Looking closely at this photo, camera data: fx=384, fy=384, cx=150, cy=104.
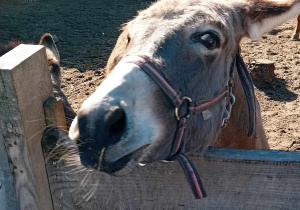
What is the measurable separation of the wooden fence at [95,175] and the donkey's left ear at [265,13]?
101 centimetres

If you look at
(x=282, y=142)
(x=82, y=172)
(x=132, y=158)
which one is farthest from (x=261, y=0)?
(x=282, y=142)

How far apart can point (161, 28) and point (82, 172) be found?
A: 0.84 meters

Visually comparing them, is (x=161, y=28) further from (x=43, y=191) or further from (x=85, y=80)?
(x=85, y=80)

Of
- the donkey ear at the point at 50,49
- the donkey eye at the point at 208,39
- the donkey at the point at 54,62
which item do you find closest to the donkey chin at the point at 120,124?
the donkey eye at the point at 208,39

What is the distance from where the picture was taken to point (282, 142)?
15.8 feet

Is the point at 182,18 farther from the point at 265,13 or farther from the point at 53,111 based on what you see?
the point at 53,111

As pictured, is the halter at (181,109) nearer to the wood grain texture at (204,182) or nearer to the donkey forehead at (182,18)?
the wood grain texture at (204,182)

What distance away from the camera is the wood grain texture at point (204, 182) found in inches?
66.1

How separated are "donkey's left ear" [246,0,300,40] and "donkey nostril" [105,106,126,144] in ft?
3.94

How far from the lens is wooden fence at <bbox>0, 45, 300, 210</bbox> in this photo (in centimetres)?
162

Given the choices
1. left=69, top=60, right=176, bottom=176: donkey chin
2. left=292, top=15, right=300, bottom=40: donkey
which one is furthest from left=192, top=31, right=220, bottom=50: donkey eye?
left=292, top=15, right=300, bottom=40: donkey

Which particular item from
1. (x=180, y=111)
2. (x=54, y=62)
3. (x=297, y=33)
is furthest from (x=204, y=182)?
(x=297, y=33)

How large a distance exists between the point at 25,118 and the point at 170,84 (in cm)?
68

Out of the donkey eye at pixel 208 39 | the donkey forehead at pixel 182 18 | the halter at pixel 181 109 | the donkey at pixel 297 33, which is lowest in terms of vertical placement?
the donkey at pixel 297 33
